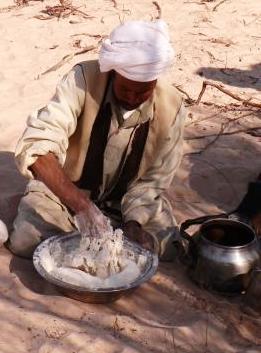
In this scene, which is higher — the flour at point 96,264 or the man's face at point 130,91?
the man's face at point 130,91

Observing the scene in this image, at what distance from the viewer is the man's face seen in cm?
368

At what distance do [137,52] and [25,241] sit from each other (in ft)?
4.03

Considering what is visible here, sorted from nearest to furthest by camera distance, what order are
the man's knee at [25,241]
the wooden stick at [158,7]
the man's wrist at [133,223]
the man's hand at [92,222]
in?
the man's hand at [92,222] → the man's knee at [25,241] → the man's wrist at [133,223] → the wooden stick at [158,7]

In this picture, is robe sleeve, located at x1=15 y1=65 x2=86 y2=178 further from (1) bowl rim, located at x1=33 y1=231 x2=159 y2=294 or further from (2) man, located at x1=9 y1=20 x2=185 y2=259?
(1) bowl rim, located at x1=33 y1=231 x2=159 y2=294

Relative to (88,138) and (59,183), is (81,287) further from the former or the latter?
(88,138)

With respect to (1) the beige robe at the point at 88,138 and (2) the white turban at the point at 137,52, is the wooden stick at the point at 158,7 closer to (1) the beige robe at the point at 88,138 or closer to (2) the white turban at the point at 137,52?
(1) the beige robe at the point at 88,138

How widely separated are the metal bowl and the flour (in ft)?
0.13

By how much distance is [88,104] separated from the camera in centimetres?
387

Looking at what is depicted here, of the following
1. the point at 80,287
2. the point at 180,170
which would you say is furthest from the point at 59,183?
the point at 180,170

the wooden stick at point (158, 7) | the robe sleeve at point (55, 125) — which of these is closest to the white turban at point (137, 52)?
the robe sleeve at point (55, 125)

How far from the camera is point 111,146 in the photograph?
403cm

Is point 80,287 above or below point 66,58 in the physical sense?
above

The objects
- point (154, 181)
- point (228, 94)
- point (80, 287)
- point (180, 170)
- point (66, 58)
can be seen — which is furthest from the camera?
point (66, 58)

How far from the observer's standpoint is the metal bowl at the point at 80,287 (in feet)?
11.2
